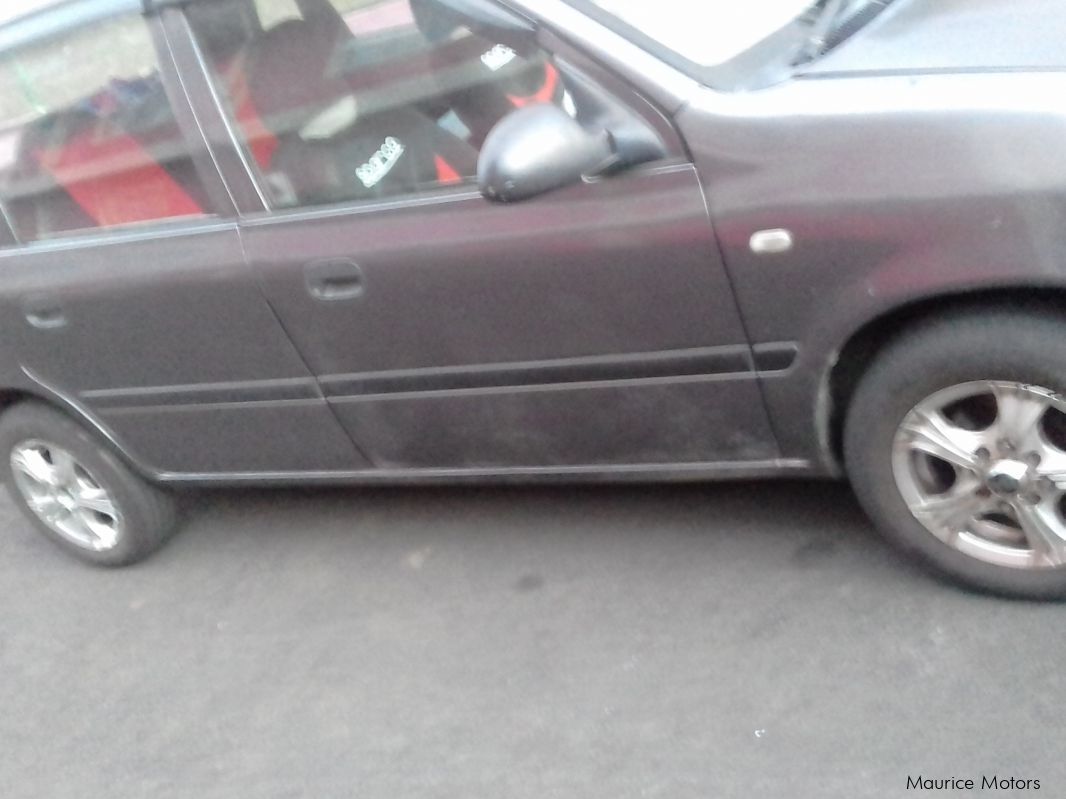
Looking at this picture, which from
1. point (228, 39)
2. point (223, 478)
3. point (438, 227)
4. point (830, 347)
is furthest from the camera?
point (223, 478)

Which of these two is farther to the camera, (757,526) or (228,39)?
(757,526)

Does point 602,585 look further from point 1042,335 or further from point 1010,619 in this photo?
point 1042,335

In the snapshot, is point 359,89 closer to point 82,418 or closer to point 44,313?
point 44,313

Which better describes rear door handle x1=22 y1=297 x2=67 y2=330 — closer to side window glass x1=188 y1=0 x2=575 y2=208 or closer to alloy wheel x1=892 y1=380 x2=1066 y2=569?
side window glass x1=188 y1=0 x2=575 y2=208

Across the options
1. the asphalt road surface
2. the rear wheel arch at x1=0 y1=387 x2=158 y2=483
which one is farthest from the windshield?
the rear wheel arch at x1=0 y1=387 x2=158 y2=483

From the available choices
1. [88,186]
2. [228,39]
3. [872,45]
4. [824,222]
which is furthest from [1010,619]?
[88,186]

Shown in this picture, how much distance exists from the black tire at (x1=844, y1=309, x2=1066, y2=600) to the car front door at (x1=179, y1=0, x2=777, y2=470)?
0.27m

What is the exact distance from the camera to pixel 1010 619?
Result: 2.86m

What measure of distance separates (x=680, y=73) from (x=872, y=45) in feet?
1.49

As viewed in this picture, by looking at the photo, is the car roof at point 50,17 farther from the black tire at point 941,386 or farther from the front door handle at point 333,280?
the black tire at point 941,386

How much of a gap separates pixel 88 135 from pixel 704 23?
178 cm

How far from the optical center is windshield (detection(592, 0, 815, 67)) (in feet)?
9.00

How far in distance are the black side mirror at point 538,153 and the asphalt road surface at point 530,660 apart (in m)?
1.24

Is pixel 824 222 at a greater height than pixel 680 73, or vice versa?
pixel 680 73
